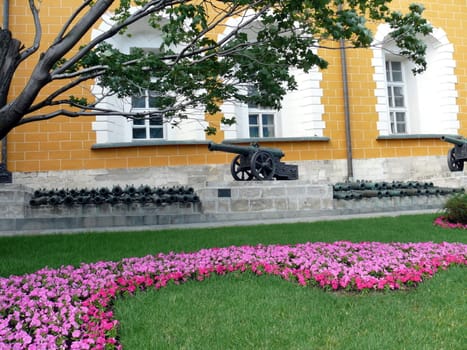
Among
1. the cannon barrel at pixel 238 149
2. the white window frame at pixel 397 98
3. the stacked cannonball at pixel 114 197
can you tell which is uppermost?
the white window frame at pixel 397 98

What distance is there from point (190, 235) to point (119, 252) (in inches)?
63.8

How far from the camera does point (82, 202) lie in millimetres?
8461

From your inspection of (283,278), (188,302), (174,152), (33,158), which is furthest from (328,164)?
(188,302)

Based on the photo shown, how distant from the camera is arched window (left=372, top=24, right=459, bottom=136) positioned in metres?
15.1

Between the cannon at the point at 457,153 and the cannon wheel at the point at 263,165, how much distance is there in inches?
264

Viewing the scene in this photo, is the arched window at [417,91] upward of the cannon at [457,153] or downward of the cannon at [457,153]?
upward

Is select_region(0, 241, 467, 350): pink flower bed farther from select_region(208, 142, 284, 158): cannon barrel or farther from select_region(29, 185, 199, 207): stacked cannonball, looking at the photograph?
select_region(208, 142, 284, 158): cannon barrel

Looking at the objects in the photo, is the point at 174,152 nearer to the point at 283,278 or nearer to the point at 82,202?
the point at 82,202

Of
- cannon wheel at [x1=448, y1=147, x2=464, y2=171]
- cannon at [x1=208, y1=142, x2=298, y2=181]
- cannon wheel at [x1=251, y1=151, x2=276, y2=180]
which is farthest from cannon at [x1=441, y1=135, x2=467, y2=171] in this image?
cannon wheel at [x1=251, y1=151, x2=276, y2=180]

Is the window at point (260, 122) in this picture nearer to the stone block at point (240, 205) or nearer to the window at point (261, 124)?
the window at point (261, 124)

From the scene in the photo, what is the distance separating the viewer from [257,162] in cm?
996

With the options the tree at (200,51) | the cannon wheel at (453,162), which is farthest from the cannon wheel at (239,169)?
the cannon wheel at (453,162)

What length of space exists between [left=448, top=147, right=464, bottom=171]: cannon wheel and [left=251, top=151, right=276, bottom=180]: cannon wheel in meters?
7.62

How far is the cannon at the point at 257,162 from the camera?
980 cm
